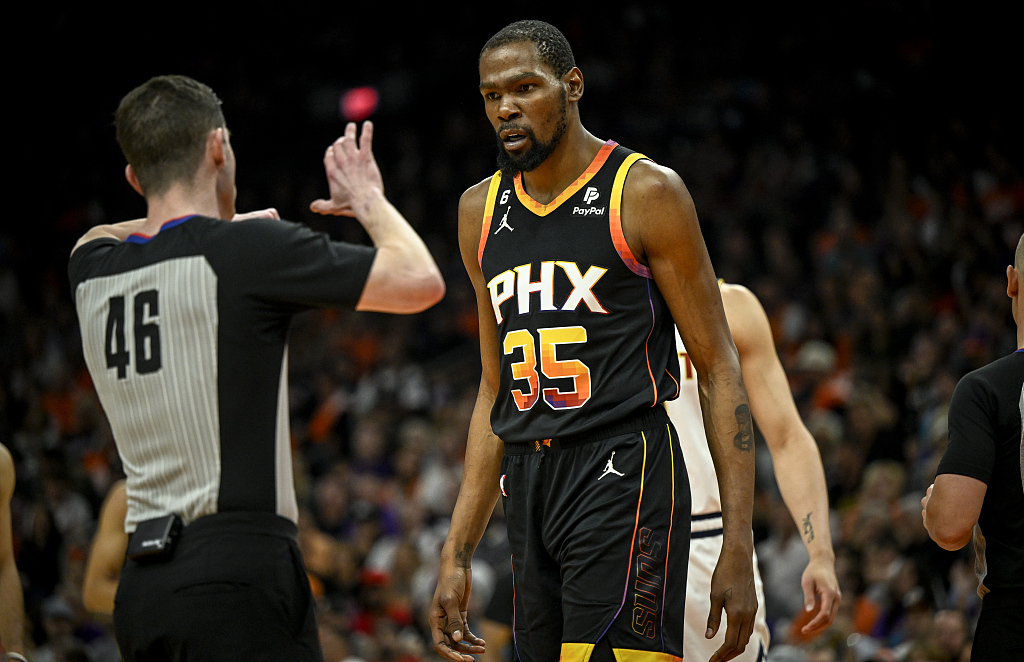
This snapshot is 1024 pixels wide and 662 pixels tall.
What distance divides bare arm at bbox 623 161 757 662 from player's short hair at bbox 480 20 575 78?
17.0 inches

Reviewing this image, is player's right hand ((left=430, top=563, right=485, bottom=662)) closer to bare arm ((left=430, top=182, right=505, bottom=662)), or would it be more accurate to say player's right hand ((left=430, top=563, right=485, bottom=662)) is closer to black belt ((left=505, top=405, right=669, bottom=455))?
bare arm ((left=430, top=182, right=505, bottom=662))

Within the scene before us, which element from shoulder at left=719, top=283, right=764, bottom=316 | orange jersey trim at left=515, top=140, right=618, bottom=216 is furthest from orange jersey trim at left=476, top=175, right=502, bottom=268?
shoulder at left=719, top=283, right=764, bottom=316

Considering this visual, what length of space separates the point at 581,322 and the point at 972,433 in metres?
1.39

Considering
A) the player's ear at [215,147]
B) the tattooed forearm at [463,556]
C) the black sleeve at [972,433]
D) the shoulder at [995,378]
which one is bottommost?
the tattooed forearm at [463,556]

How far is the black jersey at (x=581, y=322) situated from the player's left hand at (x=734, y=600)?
52 cm

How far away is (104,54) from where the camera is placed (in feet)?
58.5

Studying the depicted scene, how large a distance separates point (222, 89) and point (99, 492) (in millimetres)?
9127

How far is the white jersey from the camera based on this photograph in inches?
166

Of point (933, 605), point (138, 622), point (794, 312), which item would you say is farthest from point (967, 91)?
point (138, 622)

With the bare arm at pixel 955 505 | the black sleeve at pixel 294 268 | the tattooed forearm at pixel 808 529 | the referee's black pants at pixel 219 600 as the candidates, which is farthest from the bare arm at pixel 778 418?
the referee's black pants at pixel 219 600

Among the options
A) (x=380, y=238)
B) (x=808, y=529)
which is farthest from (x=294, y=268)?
(x=808, y=529)

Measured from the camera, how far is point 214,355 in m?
3.12

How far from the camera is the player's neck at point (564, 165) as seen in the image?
11.4 feet

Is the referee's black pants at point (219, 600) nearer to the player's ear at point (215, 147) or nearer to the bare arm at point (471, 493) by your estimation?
the bare arm at point (471, 493)
